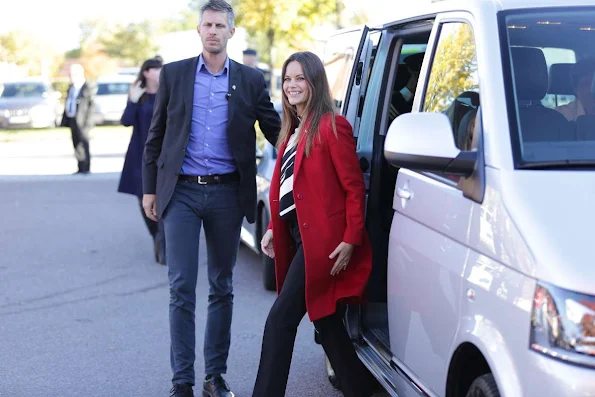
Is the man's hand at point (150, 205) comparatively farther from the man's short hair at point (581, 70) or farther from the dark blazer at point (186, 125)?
the man's short hair at point (581, 70)

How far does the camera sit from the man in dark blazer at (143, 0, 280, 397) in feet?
16.6

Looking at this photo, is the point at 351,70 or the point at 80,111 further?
the point at 80,111

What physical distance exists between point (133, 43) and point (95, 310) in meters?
74.6

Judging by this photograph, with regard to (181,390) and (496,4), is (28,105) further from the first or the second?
(496,4)

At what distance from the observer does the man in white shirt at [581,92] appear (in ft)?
11.5

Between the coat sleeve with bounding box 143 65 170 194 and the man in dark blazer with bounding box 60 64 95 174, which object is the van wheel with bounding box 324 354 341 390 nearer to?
the coat sleeve with bounding box 143 65 170 194

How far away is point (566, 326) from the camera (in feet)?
8.78

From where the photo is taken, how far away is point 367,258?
4465mm

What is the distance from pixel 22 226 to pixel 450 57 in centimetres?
860

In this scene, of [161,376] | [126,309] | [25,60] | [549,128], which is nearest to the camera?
[549,128]

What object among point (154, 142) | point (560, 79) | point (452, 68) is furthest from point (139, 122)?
point (560, 79)

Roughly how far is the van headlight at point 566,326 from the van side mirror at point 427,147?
0.61 metres

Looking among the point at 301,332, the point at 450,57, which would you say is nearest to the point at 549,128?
the point at 450,57

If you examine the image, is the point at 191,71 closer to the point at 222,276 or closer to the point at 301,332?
the point at 222,276
